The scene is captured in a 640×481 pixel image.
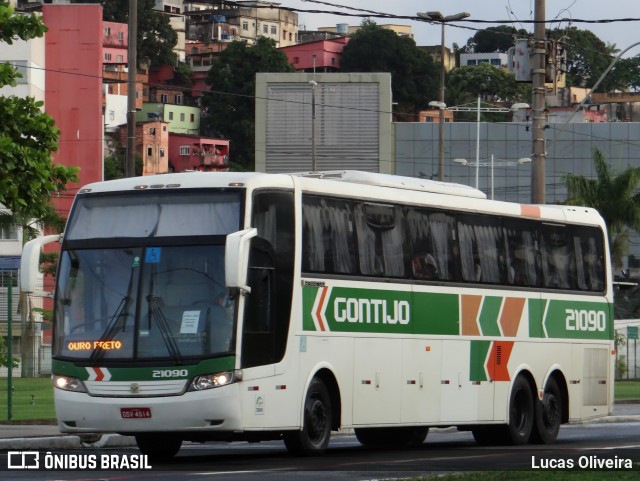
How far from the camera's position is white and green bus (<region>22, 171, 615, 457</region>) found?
59.0 feet

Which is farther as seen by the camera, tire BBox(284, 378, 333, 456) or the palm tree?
the palm tree

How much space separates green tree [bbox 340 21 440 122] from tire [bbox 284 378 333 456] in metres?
126

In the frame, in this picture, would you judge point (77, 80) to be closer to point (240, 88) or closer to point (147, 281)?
point (240, 88)

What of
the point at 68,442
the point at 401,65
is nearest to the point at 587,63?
the point at 401,65

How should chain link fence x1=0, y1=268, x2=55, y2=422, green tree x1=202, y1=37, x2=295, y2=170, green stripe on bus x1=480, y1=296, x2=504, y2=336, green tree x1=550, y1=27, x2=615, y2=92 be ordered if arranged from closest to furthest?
green stripe on bus x1=480, y1=296, x2=504, y2=336, chain link fence x1=0, y1=268, x2=55, y2=422, green tree x1=202, y1=37, x2=295, y2=170, green tree x1=550, y1=27, x2=615, y2=92

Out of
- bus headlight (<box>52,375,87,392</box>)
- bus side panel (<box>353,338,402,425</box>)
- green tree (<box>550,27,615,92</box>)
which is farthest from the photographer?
green tree (<box>550,27,615,92</box>)

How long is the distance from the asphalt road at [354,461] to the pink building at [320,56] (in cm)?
15036

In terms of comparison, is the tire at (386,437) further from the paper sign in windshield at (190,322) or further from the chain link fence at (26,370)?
the chain link fence at (26,370)

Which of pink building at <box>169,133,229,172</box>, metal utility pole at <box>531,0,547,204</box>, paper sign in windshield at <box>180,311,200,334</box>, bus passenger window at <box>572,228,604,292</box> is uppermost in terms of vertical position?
pink building at <box>169,133,229,172</box>

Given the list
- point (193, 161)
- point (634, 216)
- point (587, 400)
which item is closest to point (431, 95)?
point (193, 161)

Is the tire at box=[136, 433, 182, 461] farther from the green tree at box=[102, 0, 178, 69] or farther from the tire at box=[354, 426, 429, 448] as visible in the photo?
the green tree at box=[102, 0, 178, 69]

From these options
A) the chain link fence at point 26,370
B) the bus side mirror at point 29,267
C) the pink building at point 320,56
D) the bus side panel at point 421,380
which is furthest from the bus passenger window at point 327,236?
the pink building at point 320,56

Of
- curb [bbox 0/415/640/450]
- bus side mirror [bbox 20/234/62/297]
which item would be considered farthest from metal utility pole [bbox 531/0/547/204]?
bus side mirror [bbox 20/234/62/297]

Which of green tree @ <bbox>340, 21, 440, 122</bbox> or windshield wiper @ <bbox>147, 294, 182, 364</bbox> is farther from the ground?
green tree @ <bbox>340, 21, 440, 122</bbox>
